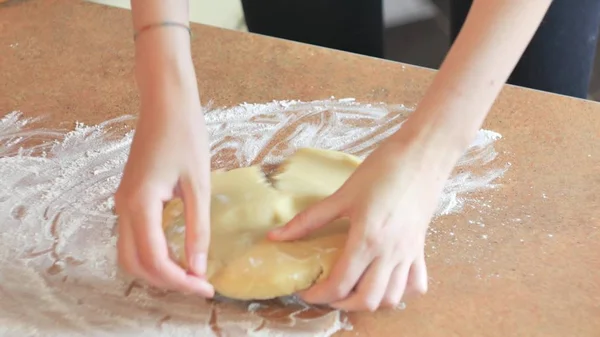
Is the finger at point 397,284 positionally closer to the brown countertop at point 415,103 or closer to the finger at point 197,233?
the brown countertop at point 415,103

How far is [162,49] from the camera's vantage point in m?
0.73

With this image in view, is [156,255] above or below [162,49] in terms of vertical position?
below

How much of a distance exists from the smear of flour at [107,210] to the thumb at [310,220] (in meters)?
0.07

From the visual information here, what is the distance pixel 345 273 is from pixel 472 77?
0.23 meters

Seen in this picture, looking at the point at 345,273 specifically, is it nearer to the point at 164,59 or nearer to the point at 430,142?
the point at 430,142

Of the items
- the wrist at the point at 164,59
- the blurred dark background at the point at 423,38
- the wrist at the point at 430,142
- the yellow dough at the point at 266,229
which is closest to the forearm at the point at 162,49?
the wrist at the point at 164,59

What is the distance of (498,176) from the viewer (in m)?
0.79

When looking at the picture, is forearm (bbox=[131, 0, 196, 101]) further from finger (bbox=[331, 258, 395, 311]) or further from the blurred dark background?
the blurred dark background

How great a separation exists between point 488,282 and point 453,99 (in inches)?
7.5

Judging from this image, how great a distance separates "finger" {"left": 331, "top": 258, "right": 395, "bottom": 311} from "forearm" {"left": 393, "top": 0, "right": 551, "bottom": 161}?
0.12m

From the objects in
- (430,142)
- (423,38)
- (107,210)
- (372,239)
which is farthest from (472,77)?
(423,38)

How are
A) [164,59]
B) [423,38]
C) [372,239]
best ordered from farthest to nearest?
[423,38], [164,59], [372,239]

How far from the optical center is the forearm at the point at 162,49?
71 centimetres

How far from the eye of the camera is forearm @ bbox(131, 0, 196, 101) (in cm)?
71
